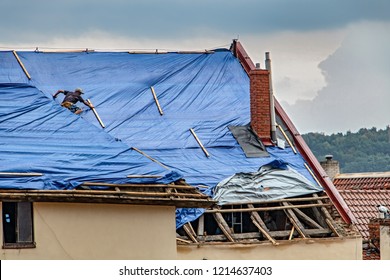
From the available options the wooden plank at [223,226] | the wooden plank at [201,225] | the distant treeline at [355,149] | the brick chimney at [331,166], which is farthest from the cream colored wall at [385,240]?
the distant treeline at [355,149]

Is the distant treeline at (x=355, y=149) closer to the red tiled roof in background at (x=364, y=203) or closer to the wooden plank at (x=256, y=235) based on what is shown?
the red tiled roof in background at (x=364, y=203)

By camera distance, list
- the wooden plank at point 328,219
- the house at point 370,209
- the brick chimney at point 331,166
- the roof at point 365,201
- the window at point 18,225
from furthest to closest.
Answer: the brick chimney at point 331,166 < the roof at point 365,201 < the house at point 370,209 < the wooden plank at point 328,219 < the window at point 18,225

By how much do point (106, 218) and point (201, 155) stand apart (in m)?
8.13

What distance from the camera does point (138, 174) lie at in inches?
1289

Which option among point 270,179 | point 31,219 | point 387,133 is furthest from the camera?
point 387,133

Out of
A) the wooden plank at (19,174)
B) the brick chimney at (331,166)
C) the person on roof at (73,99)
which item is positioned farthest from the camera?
the brick chimney at (331,166)

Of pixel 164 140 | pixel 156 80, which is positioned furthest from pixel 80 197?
pixel 156 80

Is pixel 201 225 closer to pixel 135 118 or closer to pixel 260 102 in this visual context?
pixel 135 118

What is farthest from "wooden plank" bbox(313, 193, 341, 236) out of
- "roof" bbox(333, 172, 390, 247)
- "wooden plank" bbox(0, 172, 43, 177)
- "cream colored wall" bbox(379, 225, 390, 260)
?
"wooden plank" bbox(0, 172, 43, 177)

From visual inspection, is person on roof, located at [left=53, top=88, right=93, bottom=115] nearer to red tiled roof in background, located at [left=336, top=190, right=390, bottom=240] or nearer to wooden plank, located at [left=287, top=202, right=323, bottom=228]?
wooden plank, located at [left=287, top=202, right=323, bottom=228]

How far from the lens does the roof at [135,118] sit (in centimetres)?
3303

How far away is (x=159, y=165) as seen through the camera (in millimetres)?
33562

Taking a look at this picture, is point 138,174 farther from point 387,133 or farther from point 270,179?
point 387,133

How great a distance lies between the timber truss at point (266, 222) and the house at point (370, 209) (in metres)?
1.33
